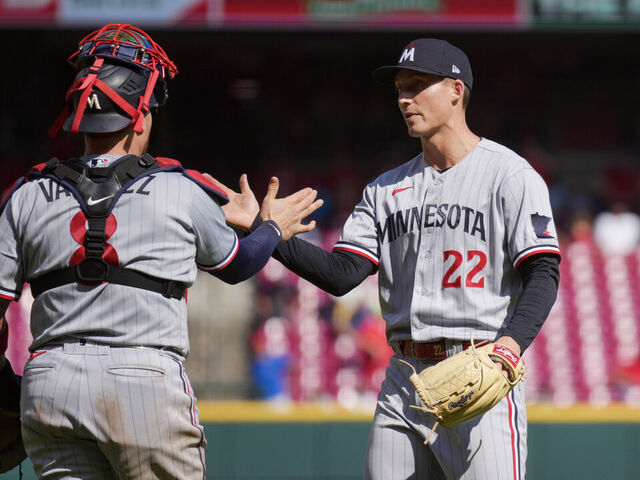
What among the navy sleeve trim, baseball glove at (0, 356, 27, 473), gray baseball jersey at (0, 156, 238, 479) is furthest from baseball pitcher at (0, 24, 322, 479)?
the navy sleeve trim

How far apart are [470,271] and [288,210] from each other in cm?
62

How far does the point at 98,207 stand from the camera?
7.94 feet

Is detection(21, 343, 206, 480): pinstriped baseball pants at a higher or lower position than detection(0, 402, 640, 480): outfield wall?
higher

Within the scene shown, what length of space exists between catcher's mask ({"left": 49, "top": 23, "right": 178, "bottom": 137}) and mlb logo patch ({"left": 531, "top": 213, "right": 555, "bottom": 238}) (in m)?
1.18

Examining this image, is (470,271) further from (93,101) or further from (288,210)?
(93,101)

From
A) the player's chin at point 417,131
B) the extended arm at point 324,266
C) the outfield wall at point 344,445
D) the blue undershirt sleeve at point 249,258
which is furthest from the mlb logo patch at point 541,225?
the outfield wall at point 344,445

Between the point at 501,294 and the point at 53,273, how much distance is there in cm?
138

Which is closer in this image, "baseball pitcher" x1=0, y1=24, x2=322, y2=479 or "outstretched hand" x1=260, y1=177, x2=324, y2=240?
"baseball pitcher" x1=0, y1=24, x2=322, y2=479

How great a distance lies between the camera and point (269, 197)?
3105 mm

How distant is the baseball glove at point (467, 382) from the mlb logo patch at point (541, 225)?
0.39 metres

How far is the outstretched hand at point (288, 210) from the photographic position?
306 cm

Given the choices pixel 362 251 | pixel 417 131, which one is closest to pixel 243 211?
pixel 362 251

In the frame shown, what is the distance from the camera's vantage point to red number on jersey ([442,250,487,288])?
9.83ft

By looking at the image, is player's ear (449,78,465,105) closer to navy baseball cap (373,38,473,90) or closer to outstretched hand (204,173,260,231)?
navy baseball cap (373,38,473,90)
